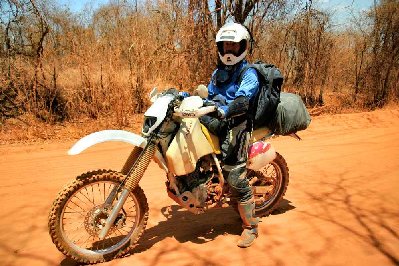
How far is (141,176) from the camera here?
3.27 metres

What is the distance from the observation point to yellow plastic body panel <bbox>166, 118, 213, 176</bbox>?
324cm

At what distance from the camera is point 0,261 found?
3264 millimetres

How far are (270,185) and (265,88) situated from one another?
52.0 inches

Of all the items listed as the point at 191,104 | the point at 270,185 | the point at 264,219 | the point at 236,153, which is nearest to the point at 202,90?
the point at 191,104

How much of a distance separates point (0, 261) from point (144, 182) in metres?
2.40

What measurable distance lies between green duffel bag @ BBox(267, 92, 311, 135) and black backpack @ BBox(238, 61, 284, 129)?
232 mm

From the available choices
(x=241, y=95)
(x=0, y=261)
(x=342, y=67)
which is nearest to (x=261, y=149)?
A: (x=241, y=95)

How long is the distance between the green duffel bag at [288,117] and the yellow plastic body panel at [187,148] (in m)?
0.92

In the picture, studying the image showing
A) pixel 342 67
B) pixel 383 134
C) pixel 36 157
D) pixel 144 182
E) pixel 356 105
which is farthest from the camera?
pixel 342 67

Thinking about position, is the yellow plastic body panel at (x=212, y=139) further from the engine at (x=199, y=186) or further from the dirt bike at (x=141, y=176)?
the engine at (x=199, y=186)

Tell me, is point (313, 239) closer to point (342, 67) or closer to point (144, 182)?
point (144, 182)

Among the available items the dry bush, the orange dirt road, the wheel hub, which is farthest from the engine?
the dry bush

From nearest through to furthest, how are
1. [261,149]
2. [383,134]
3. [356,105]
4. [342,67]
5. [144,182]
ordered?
Result: [261,149] → [144,182] → [383,134] → [356,105] → [342,67]

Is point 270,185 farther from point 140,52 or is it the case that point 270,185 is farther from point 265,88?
point 140,52
